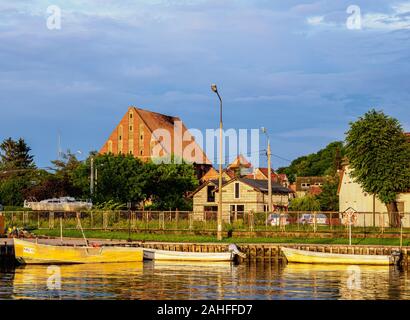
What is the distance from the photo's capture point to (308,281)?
44719 millimetres

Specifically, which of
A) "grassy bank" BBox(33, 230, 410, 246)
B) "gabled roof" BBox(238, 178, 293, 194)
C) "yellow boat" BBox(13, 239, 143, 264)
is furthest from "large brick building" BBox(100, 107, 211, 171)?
"yellow boat" BBox(13, 239, 143, 264)

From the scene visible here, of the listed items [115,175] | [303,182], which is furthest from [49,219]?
[303,182]

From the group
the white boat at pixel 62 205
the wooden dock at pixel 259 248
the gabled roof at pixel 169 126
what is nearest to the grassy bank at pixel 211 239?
the wooden dock at pixel 259 248

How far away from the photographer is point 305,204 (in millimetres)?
117562

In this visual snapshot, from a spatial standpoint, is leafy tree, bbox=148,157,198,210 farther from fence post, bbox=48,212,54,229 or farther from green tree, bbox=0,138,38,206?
fence post, bbox=48,212,54,229

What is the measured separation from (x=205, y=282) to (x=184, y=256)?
13.5 m

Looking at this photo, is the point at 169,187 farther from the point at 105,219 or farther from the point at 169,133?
the point at 169,133

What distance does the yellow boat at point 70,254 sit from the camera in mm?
55781

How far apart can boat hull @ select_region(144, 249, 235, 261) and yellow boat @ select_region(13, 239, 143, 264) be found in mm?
1664

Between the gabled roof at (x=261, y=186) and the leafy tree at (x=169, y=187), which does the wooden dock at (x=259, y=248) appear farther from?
the leafy tree at (x=169, y=187)

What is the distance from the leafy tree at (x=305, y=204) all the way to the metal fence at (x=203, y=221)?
112 ft

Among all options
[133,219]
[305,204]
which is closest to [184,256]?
[133,219]
